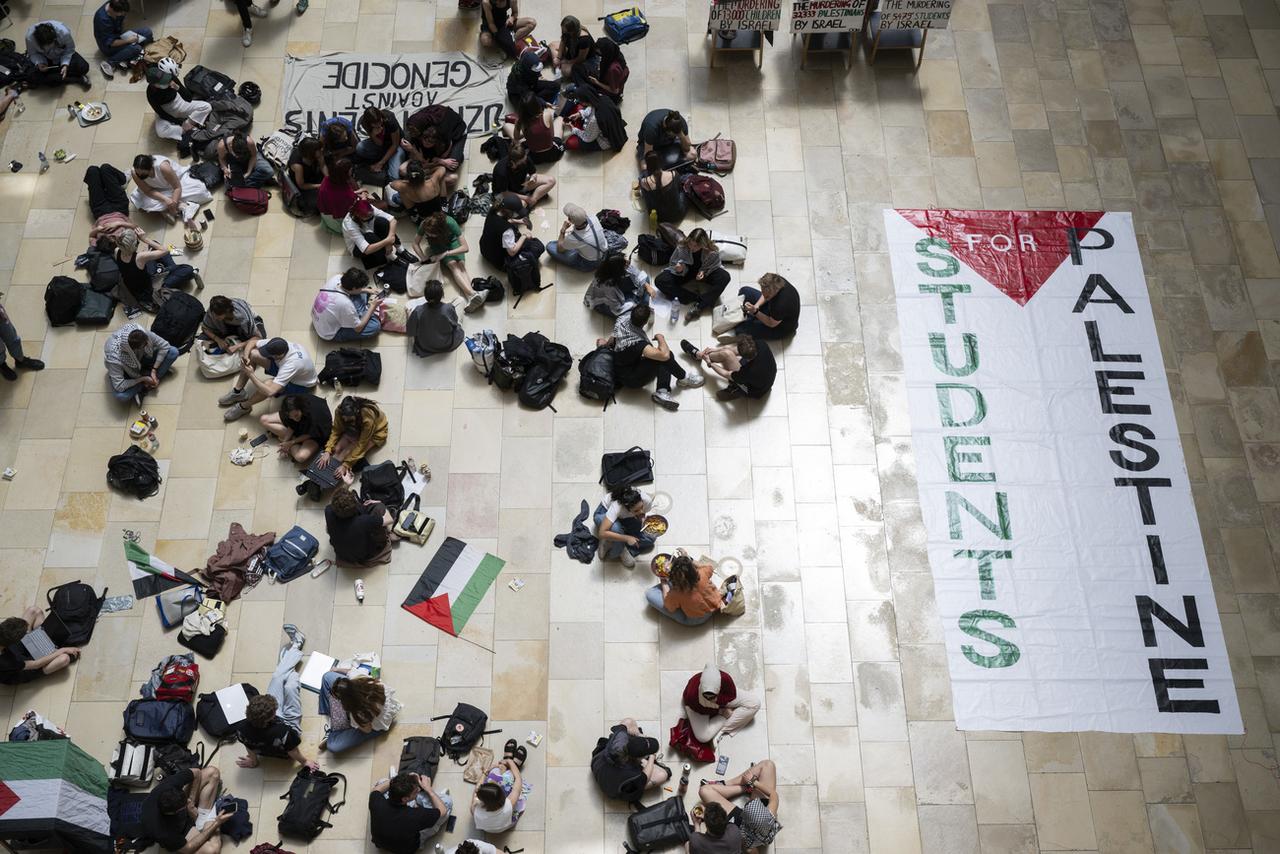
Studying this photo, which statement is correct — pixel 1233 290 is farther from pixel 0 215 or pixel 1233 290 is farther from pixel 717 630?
pixel 0 215

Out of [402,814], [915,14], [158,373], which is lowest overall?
[402,814]

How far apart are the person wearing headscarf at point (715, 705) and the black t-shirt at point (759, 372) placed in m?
3.17

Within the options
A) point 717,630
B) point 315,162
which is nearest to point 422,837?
point 717,630

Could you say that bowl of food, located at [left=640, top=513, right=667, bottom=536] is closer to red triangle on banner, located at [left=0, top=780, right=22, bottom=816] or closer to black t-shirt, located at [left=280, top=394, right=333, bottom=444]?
black t-shirt, located at [left=280, top=394, right=333, bottom=444]

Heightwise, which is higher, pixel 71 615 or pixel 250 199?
pixel 250 199

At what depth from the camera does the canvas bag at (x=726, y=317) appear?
38.7ft

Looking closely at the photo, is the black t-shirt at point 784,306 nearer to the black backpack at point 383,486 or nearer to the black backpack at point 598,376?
the black backpack at point 598,376

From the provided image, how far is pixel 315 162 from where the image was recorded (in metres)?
12.4

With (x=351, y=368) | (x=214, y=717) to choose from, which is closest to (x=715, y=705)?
(x=214, y=717)

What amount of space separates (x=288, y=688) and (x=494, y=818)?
244cm

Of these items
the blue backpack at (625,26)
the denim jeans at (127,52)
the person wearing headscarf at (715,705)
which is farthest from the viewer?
the blue backpack at (625,26)

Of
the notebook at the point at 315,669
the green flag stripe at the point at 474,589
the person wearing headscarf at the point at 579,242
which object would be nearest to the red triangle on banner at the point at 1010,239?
the person wearing headscarf at the point at 579,242

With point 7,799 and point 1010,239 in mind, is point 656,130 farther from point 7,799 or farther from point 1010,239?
point 7,799

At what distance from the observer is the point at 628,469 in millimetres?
11039
